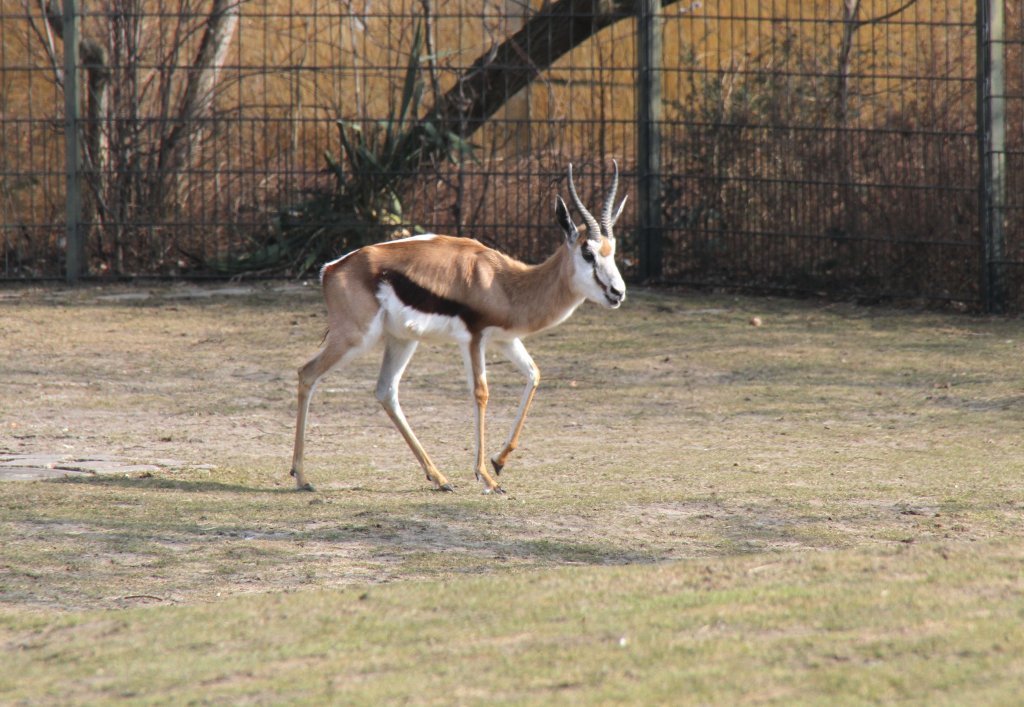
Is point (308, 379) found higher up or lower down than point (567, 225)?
lower down

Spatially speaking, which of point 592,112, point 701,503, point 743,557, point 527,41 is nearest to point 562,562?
point 743,557

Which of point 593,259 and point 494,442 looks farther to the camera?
point 494,442


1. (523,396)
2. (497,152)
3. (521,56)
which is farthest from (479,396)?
(521,56)

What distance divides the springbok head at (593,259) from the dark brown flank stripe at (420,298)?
603 millimetres

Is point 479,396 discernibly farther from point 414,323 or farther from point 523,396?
point 414,323

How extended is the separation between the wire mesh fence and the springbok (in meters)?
5.70

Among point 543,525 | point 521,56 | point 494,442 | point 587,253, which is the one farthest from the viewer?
point 521,56

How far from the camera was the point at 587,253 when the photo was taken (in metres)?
7.62

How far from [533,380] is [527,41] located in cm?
743

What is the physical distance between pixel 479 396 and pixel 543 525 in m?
1.26

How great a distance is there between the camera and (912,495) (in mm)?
6871

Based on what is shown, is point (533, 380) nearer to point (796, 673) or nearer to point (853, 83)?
point (796, 673)

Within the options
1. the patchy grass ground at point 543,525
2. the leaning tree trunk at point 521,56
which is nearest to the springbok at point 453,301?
the patchy grass ground at point 543,525

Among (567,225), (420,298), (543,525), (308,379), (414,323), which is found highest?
(567,225)
